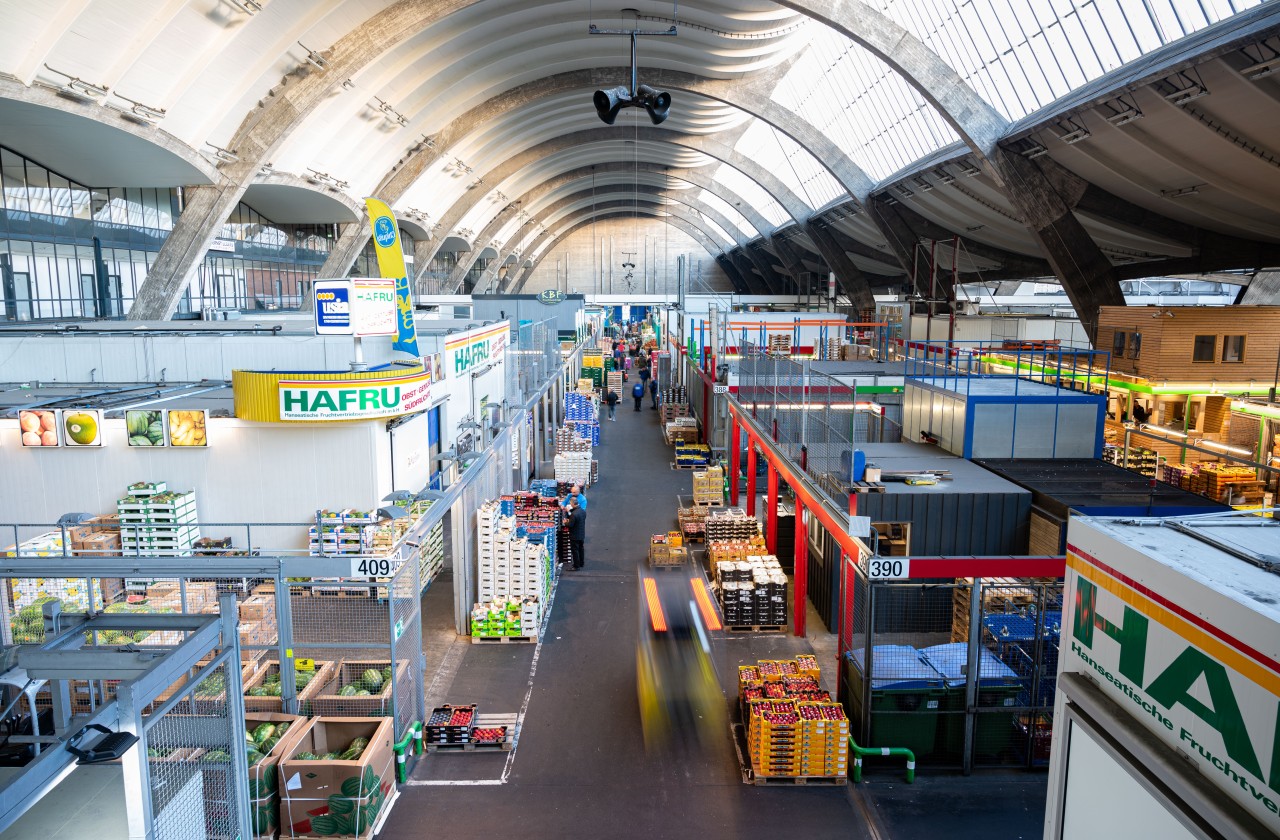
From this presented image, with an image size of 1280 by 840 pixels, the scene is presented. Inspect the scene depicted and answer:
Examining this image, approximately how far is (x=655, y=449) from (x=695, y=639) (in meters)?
15.7

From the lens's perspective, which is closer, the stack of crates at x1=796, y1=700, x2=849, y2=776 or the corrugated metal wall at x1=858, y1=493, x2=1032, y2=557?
the stack of crates at x1=796, y1=700, x2=849, y2=776

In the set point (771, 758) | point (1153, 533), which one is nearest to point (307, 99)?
point (771, 758)

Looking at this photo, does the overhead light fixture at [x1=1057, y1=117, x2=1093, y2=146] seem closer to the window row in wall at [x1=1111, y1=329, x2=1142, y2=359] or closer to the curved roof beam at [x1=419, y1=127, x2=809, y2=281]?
the window row in wall at [x1=1111, y1=329, x2=1142, y2=359]

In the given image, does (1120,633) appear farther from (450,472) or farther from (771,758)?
(450,472)

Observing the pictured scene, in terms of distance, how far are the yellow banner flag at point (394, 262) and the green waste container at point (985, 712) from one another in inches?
381

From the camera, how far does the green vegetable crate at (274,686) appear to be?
8.66 metres

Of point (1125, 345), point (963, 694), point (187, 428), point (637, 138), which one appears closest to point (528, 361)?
point (187, 428)

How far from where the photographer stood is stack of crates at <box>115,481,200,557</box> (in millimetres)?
11141

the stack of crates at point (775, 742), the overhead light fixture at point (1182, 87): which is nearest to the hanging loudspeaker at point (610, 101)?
the overhead light fixture at point (1182, 87)

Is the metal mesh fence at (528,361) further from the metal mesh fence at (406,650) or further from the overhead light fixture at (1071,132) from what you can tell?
the overhead light fixture at (1071,132)

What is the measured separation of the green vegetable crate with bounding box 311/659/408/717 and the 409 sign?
3.58ft

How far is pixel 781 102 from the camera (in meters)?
35.5

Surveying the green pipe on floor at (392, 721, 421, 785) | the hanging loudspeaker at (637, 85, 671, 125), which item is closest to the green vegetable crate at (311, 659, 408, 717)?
the green pipe on floor at (392, 721, 421, 785)

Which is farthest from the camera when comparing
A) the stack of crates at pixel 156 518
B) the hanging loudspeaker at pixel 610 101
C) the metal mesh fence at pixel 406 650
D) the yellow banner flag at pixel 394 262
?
the hanging loudspeaker at pixel 610 101
